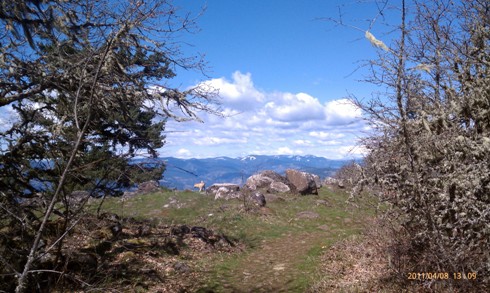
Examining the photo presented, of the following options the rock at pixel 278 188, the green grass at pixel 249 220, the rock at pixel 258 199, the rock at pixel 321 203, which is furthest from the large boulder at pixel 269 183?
the rock at pixel 258 199

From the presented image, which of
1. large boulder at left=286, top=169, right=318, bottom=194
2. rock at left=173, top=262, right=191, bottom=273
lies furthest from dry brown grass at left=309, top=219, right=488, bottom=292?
large boulder at left=286, top=169, right=318, bottom=194

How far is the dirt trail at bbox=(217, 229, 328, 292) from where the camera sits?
28.7 ft

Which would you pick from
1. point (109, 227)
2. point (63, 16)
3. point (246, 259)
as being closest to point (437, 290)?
point (246, 259)

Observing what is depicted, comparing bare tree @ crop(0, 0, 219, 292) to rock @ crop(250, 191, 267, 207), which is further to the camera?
rock @ crop(250, 191, 267, 207)

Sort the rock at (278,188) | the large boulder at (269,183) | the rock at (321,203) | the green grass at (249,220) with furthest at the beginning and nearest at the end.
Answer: the large boulder at (269,183)
the rock at (278,188)
the rock at (321,203)
the green grass at (249,220)

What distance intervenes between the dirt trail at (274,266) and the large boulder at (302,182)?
35.7 ft

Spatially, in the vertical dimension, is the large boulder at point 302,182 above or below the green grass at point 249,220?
above

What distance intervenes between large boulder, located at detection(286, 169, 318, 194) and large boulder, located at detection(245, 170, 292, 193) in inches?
20.0

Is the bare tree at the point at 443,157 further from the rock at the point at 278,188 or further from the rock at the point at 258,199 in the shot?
the rock at the point at 278,188

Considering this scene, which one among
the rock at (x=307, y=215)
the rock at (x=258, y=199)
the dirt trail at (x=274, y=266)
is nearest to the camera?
the dirt trail at (x=274, y=266)

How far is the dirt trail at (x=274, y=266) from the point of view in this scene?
8.75 m

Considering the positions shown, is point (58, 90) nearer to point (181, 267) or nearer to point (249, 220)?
point (181, 267)

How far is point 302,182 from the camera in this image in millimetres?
26094

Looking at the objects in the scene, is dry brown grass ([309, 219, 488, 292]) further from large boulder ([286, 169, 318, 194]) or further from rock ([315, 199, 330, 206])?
large boulder ([286, 169, 318, 194])
